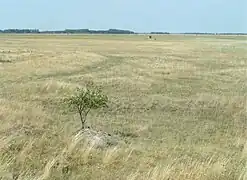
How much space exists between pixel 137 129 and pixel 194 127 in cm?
227

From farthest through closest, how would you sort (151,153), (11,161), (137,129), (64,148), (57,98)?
(57,98) → (137,129) → (151,153) → (64,148) → (11,161)

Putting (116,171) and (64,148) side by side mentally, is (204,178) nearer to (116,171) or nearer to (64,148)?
(116,171)

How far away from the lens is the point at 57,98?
20.8m

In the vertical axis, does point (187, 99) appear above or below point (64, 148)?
below

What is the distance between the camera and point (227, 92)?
85.9 feet

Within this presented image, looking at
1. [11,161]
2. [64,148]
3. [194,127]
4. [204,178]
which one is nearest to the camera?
[204,178]

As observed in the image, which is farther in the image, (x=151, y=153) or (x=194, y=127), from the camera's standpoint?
(x=194, y=127)

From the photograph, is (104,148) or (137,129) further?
(137,129)

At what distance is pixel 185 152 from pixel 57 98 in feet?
36.1

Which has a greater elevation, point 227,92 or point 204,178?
point 204,178

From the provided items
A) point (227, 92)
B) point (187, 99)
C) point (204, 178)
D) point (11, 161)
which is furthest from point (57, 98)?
point (204, 178)

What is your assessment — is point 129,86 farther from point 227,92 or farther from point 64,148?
point 64,148

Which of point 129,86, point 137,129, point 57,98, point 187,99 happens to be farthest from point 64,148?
point 129,86

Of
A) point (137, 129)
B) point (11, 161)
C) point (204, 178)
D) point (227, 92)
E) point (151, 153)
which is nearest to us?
point (204, 178)
